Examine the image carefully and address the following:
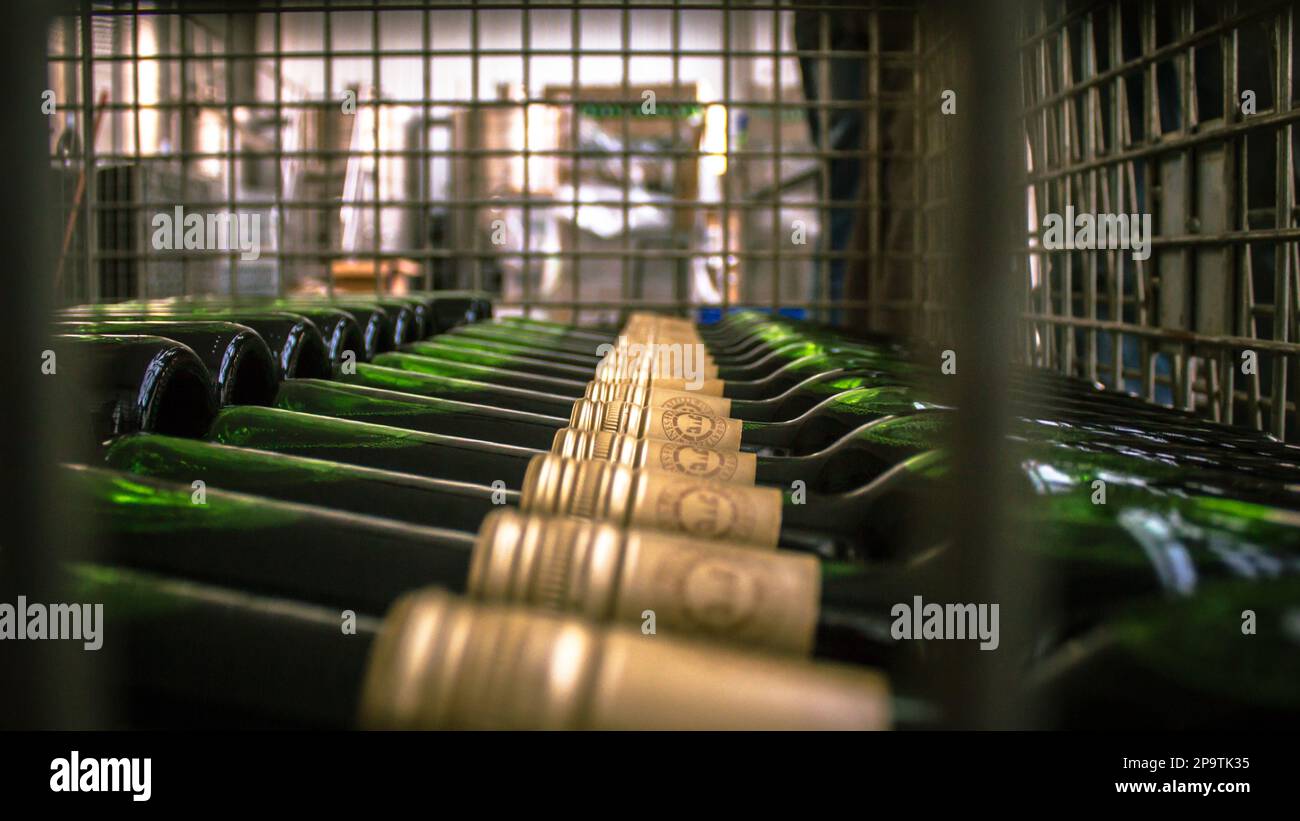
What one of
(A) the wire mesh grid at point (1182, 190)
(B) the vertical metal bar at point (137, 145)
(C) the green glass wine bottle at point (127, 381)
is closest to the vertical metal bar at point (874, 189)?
(A) the wire mesh grid at point (1182, 190)

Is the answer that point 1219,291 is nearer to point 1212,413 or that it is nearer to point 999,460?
point 1212,413

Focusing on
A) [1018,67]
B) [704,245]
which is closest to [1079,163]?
[1018,67]

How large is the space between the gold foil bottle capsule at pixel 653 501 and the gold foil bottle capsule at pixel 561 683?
0.22 metres

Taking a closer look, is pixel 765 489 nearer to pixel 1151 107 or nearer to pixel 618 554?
pixel 618 554

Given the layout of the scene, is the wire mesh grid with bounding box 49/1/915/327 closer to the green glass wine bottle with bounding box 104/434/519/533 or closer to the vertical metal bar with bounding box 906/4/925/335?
the vertical metal bar with bounding box 906/4/925/335

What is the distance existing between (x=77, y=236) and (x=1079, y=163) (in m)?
2.00

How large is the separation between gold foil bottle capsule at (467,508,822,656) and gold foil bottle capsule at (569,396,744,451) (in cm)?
34

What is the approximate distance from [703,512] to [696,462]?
0.43ft

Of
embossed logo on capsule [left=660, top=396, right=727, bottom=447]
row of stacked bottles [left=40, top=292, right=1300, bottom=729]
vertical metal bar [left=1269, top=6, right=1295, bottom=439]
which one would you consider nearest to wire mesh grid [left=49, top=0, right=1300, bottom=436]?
vertical metal bar [left=1269, top=6, right=1295, bottom=439]

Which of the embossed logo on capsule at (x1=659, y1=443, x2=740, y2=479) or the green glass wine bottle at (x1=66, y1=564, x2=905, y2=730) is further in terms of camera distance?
the embossed logo on capsule at (x1=659, y1=443, x2=740, y2=479)

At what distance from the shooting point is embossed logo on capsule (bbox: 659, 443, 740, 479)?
0.65 m

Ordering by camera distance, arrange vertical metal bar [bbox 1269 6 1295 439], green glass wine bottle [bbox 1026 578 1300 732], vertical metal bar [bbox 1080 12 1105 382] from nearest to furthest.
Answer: green glass wine bottle [bbox 1026 578 1300 732]
vertical metal bar [bbox 1269 6 1295 439]
vertical metal bar [bbox 1080 12 1105 382]

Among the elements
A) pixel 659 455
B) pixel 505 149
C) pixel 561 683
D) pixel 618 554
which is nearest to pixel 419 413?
pixel 659 455

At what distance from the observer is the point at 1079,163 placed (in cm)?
142
